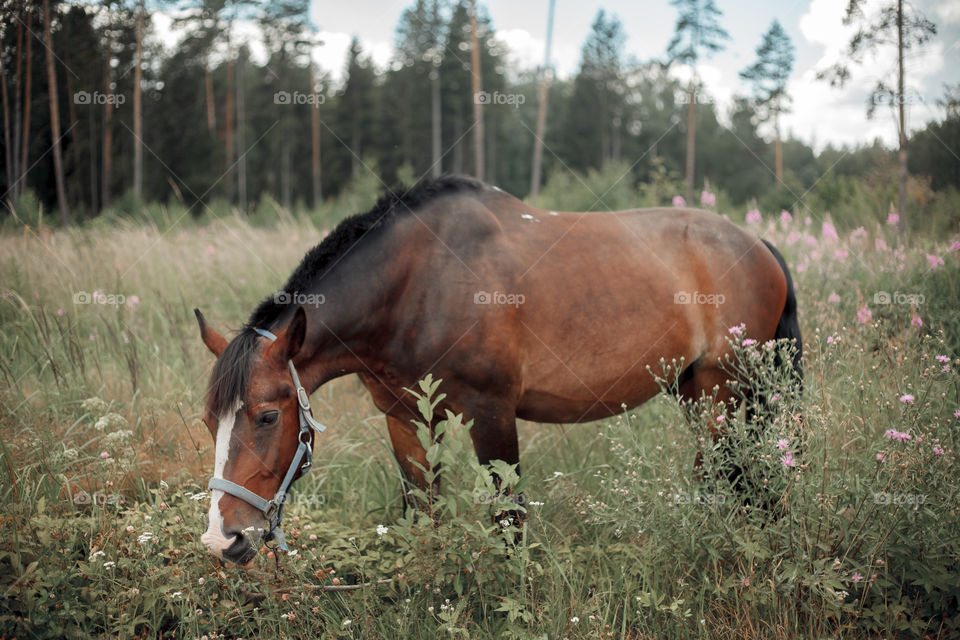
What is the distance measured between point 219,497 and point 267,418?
1.15 ft

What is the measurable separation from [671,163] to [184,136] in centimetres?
3092

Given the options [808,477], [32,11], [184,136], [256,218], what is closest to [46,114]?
[32,11]

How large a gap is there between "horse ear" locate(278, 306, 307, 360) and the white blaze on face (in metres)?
0.29

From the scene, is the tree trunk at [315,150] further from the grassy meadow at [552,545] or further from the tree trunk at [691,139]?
the grassy meadow at [552,545]

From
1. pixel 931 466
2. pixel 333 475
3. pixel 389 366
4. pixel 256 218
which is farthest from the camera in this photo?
Answer: pixel 256 218

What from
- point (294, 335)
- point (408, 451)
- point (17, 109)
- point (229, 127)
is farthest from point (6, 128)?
point (229, 127)

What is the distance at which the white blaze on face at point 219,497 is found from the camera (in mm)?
2193

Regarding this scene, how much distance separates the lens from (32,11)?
584 cm

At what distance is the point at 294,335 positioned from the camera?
7.85 feet

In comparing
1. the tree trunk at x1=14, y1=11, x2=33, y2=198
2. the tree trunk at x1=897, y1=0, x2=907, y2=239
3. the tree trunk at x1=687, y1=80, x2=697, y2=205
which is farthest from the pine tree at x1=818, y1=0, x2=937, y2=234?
the tree trunk at x1=687, y1=80, x2=697, y2=205

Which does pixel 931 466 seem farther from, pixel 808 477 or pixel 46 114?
pixel 46 114

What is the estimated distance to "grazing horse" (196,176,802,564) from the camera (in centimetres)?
238

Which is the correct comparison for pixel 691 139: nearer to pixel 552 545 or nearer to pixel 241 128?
pixel 241 128

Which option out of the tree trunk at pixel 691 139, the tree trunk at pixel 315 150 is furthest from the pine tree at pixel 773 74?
the tree trunk at pixel 315 150
